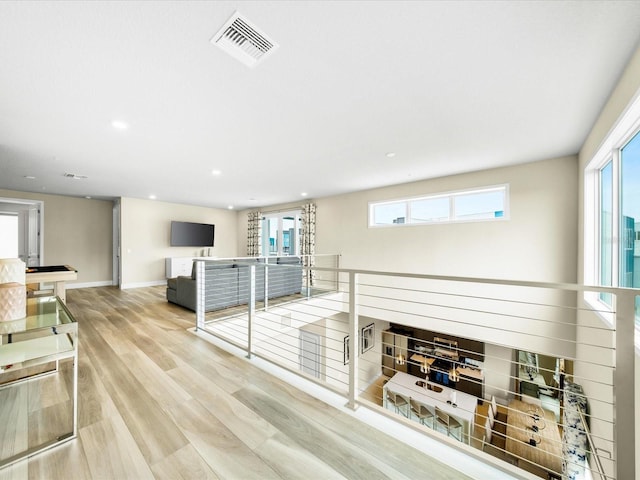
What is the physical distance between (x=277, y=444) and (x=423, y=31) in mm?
2559

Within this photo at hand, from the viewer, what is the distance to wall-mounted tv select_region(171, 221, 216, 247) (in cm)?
750

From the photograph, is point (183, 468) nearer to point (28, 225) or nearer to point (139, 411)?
point (139, 411)

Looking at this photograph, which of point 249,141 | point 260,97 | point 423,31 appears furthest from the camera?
point 249,141

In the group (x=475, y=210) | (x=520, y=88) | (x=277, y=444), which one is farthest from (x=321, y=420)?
(x=475, y=210)

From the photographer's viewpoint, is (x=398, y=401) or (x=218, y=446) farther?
(x=398, y=401)

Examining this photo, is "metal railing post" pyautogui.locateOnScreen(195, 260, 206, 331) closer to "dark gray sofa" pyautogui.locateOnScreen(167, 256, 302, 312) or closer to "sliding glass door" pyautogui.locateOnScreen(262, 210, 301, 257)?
A: "dark gray sofa" pyautogui.locateOnScreen(167, 256, 302, 312)

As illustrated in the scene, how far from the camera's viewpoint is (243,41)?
161 centimetres

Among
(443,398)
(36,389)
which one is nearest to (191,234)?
(36,389)

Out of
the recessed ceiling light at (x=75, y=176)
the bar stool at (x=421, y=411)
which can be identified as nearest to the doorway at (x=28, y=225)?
the recessed ceiling light at (x=75, y=176)

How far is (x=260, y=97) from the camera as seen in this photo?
2199 mm

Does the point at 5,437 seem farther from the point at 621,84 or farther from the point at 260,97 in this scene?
the point at 621,84

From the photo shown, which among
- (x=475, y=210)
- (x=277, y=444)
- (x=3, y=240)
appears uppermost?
(x=475, y=210)

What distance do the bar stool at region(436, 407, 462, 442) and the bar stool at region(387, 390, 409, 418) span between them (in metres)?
0.60

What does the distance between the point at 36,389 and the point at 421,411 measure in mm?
5790
